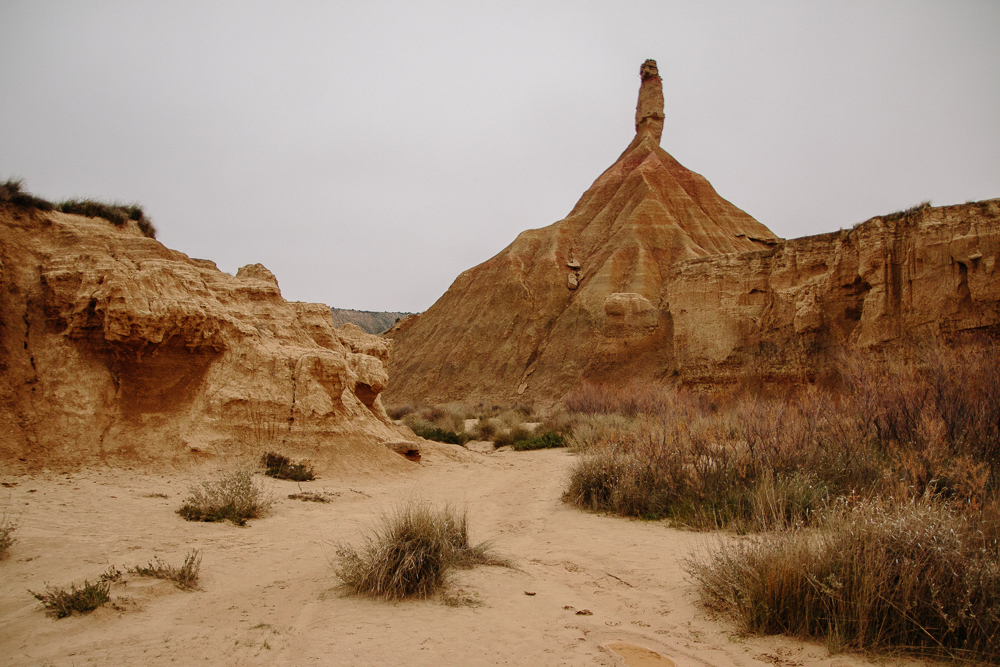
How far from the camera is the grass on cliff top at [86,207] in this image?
8375 millimetres

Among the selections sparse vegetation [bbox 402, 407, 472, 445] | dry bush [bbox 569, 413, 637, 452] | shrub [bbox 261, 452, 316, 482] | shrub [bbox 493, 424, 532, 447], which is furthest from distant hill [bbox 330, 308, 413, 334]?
shrub [bbox 261, 452, 316, 482]

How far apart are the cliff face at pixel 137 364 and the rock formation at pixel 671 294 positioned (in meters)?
14.8

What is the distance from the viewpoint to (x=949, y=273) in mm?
14430

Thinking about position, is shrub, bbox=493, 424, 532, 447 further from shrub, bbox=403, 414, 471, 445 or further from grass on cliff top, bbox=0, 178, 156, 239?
grass on cliff top, bbox=0, 178, 156, 239

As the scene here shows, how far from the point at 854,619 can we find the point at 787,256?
1878 cm

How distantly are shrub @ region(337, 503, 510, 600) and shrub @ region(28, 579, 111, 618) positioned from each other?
1558mm

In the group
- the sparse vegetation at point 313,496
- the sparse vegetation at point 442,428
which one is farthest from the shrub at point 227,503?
the sparse vegetation at point 442,428

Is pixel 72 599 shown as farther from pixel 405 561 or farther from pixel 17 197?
pixel 17 197

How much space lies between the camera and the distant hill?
226ft

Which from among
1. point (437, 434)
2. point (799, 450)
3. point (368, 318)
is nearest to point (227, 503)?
point (799, 450)

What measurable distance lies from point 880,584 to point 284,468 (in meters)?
7.61

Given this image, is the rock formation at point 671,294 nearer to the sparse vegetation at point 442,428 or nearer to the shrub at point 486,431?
the shrub at point 486,431

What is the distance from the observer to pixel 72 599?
3559 millimetres

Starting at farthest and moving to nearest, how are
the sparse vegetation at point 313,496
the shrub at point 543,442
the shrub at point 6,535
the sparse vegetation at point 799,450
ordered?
the shrub at point 543,442 → the sparse vegetation at point 313,496 → the sparse vegetation at point 799,450 → the shrub at point 6,535
